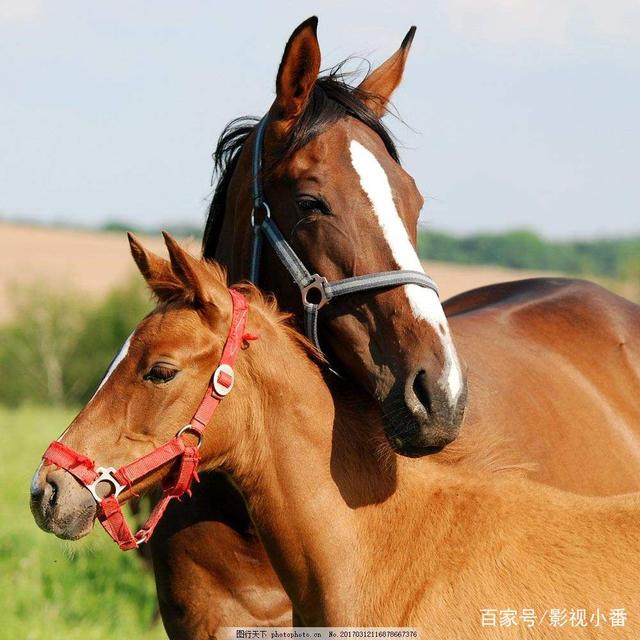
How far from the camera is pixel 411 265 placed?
323 cm

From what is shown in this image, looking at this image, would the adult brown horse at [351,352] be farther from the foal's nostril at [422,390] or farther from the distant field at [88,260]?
the distant field at [88,260]

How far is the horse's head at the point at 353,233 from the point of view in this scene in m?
3.04

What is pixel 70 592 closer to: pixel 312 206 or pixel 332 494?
pixel 332 494

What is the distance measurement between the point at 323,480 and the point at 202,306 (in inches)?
26.2

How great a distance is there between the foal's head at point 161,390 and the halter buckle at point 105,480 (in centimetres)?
2

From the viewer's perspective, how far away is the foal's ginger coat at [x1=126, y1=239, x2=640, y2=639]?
302 cm

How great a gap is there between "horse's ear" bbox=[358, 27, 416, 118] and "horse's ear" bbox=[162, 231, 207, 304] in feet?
3.88

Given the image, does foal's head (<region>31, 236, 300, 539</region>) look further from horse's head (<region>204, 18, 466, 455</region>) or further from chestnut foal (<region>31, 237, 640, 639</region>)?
horse's head (<region>204, 18, 466, 455</region>)

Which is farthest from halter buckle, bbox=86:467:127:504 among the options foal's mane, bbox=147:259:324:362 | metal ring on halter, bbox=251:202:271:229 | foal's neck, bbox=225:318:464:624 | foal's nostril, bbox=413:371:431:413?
metal ring on halter, bbox=251:202:271:229

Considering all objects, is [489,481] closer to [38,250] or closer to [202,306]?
[202,306]

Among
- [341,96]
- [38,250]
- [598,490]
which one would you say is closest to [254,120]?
[341,96]

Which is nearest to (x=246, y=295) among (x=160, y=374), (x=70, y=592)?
(x=160, y=374)

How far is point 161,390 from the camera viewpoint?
122 inches

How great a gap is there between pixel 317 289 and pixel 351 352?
0.23m
